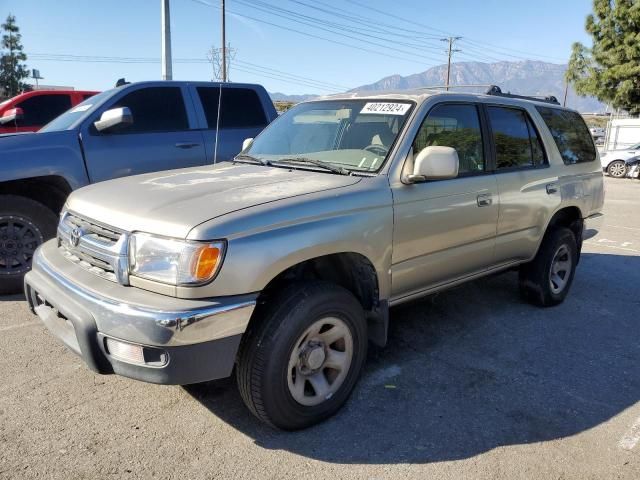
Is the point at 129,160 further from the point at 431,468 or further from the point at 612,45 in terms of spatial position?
the point at 612,45

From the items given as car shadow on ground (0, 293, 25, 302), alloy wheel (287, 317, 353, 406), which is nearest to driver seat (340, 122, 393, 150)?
alloy wheel (287, 317, 353, 406)

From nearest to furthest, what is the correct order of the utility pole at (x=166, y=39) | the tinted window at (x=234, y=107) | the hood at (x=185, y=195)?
1. the hood at (x=185, y=195)
2. the tinted window at (x=234, y=107)
3. the utility pole at (x=166, y=39)

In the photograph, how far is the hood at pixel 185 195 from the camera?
2.51 metres

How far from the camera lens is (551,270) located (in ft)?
15.7

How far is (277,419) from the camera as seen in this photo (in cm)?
270

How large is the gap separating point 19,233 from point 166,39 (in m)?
10.6

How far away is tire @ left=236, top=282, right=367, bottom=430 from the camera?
2.59 metres

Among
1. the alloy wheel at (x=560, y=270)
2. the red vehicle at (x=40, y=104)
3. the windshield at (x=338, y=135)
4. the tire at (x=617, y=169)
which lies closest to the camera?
the windshield at (x=338, y=135)

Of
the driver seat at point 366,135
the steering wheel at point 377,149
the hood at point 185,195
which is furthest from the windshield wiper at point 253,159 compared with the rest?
the steering wheel at point 377,149

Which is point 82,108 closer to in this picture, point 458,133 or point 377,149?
point 377,149

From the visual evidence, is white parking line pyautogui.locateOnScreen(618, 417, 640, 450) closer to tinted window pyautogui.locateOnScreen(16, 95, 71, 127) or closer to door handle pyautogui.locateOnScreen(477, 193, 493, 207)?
door handle pyautogui.locateOnScreen(477, 193, 493, 207)

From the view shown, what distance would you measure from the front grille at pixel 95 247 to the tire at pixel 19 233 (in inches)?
78.4

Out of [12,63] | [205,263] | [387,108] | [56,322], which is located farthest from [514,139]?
[12,63]

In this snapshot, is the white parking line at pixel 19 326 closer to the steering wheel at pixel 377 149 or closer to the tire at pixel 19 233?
the tire at pixel 19 233
